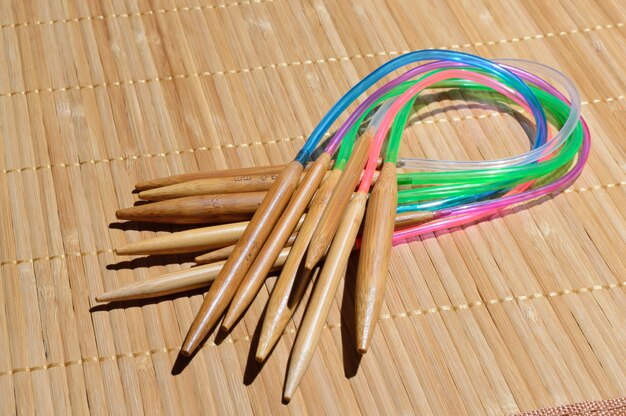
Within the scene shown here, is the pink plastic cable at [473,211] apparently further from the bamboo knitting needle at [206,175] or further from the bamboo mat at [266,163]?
the bamboo knitting needle at [206,175]

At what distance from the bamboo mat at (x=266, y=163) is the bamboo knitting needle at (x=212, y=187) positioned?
0.04 meters

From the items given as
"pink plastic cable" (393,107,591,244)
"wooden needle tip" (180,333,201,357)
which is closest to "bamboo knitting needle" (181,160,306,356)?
"wooden needle tip" (180,333,201,357)

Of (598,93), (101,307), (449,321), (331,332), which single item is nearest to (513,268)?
(449,321)

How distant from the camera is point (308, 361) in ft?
2.90

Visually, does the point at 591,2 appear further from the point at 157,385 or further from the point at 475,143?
the point at 157,385

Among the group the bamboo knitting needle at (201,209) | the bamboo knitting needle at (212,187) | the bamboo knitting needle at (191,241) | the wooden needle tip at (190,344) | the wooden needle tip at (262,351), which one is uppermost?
the bamboo knitting needle at (212,187)

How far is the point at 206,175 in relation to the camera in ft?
3.43

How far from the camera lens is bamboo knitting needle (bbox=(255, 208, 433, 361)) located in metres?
0.89

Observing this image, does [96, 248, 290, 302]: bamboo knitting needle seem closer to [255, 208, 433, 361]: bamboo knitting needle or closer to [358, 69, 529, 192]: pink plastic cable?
[255, 208, 433, 361]: bamboo knitting needle

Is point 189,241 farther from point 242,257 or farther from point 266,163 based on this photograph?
point 266,163

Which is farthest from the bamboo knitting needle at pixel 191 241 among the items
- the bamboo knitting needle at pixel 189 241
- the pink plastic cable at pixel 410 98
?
the pink plastic cable at pixel 410 98

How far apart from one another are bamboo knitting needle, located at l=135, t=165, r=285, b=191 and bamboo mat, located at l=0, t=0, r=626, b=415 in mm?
39

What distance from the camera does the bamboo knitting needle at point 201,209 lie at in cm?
100

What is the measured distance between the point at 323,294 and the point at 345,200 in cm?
12
